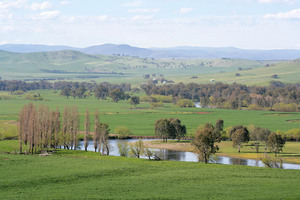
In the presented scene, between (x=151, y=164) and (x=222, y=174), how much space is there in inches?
657

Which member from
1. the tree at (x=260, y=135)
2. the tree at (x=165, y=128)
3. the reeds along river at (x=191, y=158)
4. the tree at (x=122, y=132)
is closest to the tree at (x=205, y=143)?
the reeds along river at (x=191, y=158)

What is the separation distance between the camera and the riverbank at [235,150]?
102844 millimetres

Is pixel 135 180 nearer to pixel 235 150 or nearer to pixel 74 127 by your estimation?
pixel 74 127

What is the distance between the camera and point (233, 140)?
112 meters

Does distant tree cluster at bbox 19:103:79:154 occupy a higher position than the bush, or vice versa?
distant tree cluster at bbox 19:103:79:154

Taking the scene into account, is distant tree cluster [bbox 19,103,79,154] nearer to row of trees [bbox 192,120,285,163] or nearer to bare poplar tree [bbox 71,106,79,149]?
bare poplar tree [bbox 71,106,79,149]

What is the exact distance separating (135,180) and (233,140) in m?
47.4

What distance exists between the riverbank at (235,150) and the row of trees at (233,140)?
171 centimetres

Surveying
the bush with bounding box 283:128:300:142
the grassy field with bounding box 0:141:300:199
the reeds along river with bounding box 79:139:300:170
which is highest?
the grassy field with bounding box 0:141:300:199

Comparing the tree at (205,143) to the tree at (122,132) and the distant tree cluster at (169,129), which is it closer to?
the distant tree cluster at (169,129)

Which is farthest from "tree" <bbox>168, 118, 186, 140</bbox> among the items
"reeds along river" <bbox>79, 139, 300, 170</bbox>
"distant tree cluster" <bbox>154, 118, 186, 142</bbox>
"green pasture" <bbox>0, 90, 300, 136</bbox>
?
"reeds along river" <bbox>79, 139, 300, 170</bbox>

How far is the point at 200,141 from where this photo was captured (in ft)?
302

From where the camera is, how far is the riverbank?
10284 cm

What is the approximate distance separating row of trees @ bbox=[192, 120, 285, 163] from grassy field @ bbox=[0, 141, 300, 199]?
6163 mm
